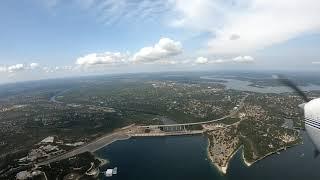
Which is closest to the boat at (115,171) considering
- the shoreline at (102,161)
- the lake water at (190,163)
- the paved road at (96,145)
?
the lake water at (190,163)

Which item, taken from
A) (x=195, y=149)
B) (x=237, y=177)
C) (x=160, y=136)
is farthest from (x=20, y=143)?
(x=237, y=177)

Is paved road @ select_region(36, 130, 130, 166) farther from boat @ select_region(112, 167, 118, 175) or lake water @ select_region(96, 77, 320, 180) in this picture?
boat @ select_region(112, 167, 118, 175)

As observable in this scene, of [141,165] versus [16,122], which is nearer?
[141,165]

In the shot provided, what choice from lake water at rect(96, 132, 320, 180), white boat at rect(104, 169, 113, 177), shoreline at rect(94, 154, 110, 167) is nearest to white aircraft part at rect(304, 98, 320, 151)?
lake water at rect(96, 132, 320, 180)

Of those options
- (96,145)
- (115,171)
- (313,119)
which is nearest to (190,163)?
(115,171)

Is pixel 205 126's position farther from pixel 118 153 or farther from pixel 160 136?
pixel 118 153

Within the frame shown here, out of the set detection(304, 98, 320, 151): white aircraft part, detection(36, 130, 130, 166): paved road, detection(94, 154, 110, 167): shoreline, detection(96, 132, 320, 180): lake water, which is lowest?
detection(96, 132, 320, 180): lake water

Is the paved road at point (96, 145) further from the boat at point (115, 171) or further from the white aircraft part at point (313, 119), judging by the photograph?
the white aircraft part at point (313, 119)

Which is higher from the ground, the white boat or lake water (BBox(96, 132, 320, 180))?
the white boat
